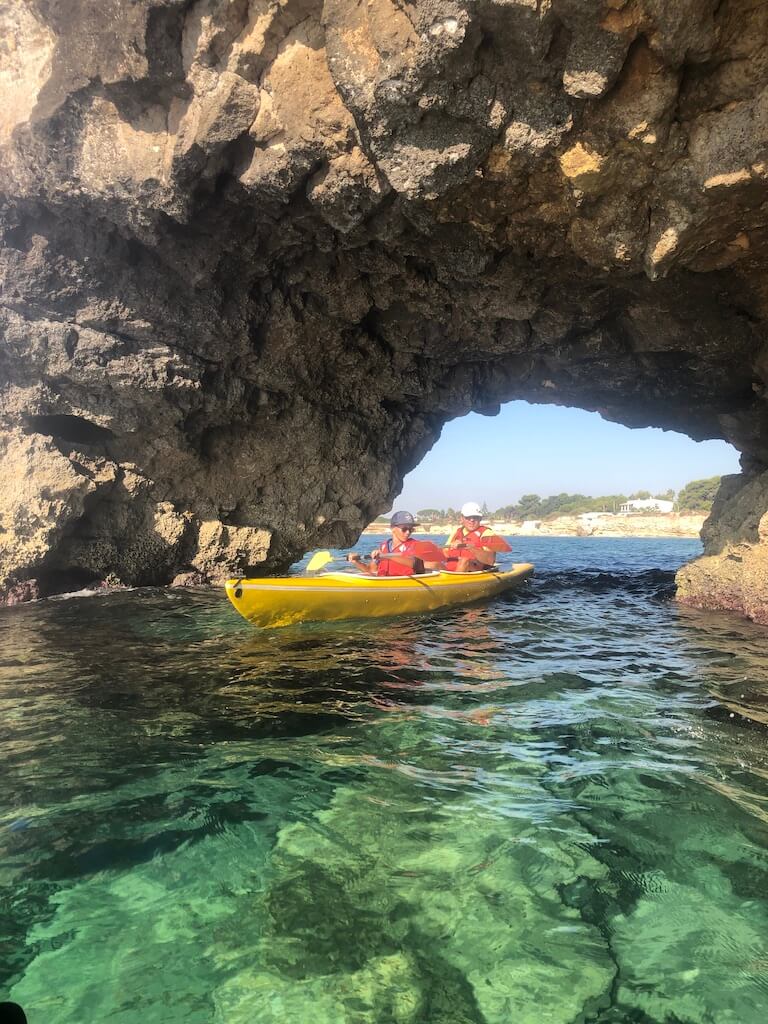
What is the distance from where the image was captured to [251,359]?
12594mm

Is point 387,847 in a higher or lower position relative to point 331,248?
lower

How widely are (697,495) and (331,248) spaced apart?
265ft

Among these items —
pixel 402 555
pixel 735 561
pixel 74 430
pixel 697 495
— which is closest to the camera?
pixel 402 555

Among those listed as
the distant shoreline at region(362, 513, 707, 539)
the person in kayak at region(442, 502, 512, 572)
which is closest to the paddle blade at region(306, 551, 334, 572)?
the person in kayak at region(442, 502, 512, 572)

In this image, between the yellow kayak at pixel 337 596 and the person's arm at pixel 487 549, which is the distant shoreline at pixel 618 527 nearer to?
the person's arm at pixel 487 549

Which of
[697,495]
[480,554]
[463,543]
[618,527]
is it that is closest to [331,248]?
[463,543]

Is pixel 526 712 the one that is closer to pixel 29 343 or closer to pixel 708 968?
pixel 708 968

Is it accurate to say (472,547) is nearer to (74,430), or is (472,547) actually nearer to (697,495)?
(74,430)

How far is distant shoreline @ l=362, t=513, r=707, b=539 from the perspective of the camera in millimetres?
64562

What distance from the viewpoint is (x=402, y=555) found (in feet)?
34.0

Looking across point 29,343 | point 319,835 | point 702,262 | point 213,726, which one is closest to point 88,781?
point 213,726

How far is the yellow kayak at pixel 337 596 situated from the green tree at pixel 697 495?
7332 centimetres

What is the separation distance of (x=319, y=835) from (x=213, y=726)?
1866 mm

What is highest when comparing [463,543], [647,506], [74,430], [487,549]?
[74,430]
